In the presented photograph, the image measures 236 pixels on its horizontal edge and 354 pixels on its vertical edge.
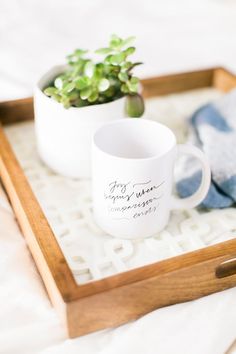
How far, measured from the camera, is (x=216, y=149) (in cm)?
56

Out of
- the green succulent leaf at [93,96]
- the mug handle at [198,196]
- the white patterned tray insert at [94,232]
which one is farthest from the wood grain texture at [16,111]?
the mug handle at [198,196]

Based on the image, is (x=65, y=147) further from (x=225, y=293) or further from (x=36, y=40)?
(x=36, y=40)

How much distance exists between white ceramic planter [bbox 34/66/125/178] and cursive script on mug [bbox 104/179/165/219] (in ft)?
0.35

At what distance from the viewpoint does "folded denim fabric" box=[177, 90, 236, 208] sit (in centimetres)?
52

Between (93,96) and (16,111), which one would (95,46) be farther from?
(93,96)

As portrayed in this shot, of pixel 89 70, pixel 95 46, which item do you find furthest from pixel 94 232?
pixel 95 46

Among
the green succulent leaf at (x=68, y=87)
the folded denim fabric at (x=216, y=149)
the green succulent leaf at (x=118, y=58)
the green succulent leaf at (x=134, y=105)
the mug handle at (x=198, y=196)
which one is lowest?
the folded denim fabric at (x=216, y=149)

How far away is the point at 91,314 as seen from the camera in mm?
397

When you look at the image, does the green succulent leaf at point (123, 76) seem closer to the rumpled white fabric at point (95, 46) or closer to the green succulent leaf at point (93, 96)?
the green succulent leaf at point (93, 96)

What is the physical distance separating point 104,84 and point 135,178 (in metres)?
0.13

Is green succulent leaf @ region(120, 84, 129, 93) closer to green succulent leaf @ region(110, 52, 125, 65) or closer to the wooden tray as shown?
green succulent leaf @ region(110, 52, 125, 65)

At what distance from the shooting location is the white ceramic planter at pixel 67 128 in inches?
20.9

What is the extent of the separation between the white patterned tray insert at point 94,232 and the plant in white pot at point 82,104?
0.09 feet

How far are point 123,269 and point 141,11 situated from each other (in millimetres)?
663
